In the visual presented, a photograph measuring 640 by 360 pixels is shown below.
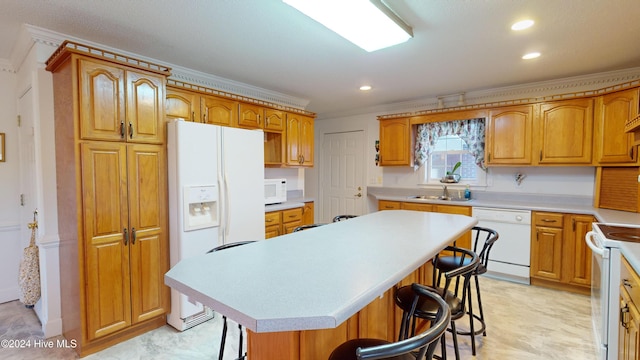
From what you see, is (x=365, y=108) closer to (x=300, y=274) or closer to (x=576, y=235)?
(x=576, y=235)

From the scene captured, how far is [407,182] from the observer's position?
5.00m

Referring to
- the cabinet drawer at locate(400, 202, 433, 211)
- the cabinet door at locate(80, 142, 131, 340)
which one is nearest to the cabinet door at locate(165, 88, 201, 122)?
the cabinet door at locate(80, 142, 131, 340)

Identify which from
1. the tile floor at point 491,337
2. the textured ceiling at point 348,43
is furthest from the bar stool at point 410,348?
the textured ceiling at point 348,43

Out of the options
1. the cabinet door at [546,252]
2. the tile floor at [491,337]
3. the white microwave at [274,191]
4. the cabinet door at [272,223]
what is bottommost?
the tile floor at [491,337]

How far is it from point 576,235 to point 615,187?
0.66 metres

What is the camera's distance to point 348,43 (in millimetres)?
2615

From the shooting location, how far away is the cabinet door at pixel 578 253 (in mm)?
3184

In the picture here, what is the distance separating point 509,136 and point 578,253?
1.50 m

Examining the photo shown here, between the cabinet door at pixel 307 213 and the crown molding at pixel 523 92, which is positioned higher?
the crown molding at pixel 523 92

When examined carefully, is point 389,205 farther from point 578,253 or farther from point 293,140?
point 578,253

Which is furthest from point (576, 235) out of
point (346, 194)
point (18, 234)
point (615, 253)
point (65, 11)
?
point (18, 234)

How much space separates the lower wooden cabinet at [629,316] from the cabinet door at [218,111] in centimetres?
343

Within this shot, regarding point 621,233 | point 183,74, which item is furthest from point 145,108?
point 621,233

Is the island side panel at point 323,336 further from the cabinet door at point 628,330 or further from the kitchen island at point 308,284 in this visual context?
the cabinet door at point 628,330
